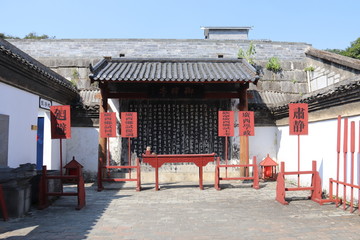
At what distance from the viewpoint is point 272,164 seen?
1040cm

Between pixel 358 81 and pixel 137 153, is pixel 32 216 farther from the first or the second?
pixel 358 81

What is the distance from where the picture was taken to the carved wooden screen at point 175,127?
10805 millimetres

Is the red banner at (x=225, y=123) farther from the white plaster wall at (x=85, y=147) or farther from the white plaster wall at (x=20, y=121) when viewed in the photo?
the white plaster wall at (x=20, y=121)

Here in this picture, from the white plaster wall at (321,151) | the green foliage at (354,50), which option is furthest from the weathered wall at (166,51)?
the green foliage at (354,50)

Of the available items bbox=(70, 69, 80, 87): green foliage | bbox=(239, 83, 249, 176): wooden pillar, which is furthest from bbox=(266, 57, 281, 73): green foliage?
bbox=(70, 69, 80, 87): green foliage

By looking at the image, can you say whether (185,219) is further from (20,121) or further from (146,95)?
(146,95)

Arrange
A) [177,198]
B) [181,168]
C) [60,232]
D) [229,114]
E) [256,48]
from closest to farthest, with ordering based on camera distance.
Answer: [60,232]
[177,198]
[229,114]
[181,168]
[256,48]

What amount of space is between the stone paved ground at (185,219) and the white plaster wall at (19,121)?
150 centimetres

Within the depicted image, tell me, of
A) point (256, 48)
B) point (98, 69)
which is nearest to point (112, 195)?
point (98, 69)

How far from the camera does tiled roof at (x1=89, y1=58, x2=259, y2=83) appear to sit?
9.50m

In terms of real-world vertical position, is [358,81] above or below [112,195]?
above

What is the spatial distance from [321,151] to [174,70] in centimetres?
505

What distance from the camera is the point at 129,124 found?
31.2 feet

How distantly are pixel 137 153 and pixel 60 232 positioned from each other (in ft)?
18.7
